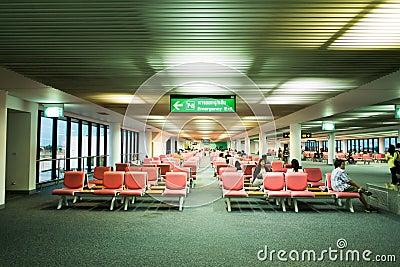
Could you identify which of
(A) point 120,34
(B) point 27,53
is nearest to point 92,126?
(B) point 27,53

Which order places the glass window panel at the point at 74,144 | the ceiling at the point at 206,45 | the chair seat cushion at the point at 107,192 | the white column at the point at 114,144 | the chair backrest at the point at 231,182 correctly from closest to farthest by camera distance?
the ceiling at the point at 206,45 → the chair seat cushion at the point at 107,192 → the chair backrest at the point at 231,182 → the glass window panel at the point at 74,144 → the white column at the point at 114,144

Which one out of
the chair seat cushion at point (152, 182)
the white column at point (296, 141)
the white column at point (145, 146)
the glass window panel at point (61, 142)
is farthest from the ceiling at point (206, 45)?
the white column at point (145, 146)

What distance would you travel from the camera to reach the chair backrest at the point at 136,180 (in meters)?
8.96

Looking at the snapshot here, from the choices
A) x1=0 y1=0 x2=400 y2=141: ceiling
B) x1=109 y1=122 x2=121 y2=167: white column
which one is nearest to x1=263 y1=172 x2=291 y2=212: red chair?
x1=0 y1=0 x2=400 y2=141: ceiling

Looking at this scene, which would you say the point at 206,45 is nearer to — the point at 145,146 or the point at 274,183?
the point at 274,183

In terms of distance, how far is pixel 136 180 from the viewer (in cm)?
895

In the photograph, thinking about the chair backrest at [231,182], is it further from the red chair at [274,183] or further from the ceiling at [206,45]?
the ceiling at [206,45]

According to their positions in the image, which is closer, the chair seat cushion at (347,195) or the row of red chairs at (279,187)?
the chair seat cushion at (347,195)

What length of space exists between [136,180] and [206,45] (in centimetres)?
471

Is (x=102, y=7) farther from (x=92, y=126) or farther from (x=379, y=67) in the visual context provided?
(x=92, y=126)

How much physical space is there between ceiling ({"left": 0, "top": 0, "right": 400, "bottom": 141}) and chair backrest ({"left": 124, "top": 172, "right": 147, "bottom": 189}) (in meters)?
2.55

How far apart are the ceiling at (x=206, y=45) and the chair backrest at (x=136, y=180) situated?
2550 millimetres

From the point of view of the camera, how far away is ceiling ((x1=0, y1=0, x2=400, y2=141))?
4.24 m

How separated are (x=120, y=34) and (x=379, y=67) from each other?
5.64 meters
